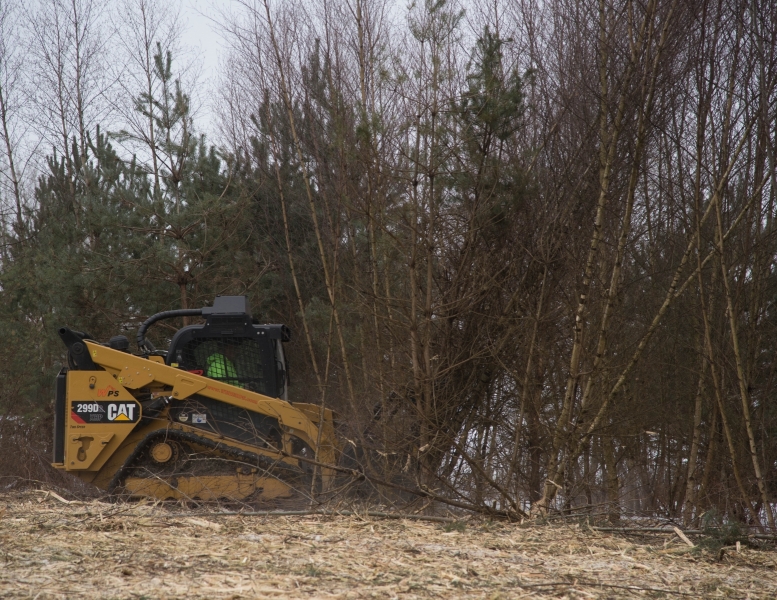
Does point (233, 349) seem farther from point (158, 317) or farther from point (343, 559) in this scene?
point (343, 559)

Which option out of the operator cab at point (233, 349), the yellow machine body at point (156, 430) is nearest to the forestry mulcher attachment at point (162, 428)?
the yellow machine body at point (156, 430)

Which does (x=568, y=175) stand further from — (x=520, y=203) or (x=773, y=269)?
(x=773, y=269)

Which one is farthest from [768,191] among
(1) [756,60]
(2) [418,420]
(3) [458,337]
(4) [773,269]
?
(2) [418,420]

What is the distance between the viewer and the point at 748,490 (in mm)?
8453

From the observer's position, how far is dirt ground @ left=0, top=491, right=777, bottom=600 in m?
3.01

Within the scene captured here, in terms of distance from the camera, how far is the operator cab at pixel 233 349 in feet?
26.8

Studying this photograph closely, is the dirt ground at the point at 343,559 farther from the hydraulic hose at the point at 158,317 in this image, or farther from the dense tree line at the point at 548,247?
the hydraulic hose at the point at 158,317

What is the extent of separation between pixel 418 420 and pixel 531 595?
12.3 ft

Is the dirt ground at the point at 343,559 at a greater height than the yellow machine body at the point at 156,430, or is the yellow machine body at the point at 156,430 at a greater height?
the yellow machine body at the point at 156,430

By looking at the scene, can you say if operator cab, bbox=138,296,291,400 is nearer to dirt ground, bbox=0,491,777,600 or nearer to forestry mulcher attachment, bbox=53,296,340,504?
forestry mulcher attachment, bbox=53,296,340,504

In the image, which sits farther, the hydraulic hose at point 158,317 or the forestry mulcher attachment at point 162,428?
the hydraulic hose at point 158,317

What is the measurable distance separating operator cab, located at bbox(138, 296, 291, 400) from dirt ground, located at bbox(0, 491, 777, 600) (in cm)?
330

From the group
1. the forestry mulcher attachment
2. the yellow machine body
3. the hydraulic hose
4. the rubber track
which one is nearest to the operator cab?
the hydraulic hose

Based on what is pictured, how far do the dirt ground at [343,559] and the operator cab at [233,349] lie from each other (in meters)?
3.30
